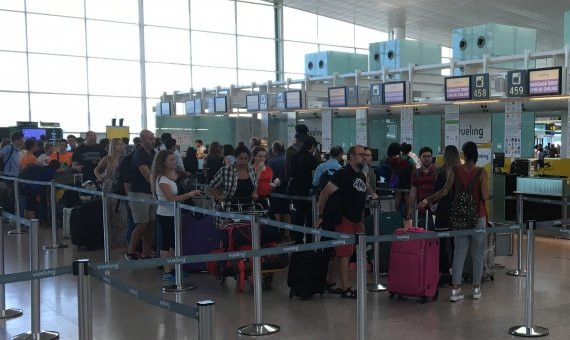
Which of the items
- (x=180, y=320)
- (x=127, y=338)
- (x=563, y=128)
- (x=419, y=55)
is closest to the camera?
(x=127, y=338)

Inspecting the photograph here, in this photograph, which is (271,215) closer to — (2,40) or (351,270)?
(351,270)

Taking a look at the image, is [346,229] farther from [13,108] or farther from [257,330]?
[13,108]

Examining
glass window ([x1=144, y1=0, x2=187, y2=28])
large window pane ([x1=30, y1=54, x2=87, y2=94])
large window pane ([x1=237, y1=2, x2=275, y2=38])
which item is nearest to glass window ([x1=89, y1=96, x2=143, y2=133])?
large window pane ([x1=30, y1=54, x2=87, y2=94])

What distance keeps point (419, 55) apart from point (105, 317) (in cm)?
1315

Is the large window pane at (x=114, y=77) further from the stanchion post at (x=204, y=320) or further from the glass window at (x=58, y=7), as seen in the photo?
the stanchion post at (x=204, y=320)

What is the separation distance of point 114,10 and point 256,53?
5822 millimetres

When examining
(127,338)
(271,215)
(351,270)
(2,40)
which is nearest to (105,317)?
(127,338)

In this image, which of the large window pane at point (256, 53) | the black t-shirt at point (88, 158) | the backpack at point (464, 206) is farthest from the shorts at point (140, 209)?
the large window pane at point (256, 53)

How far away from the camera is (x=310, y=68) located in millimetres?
18328

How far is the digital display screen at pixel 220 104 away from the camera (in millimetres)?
17859

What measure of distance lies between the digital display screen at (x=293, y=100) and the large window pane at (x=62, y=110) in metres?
7.92

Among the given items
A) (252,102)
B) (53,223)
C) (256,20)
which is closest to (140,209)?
(53,223)

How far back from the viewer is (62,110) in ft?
64.8

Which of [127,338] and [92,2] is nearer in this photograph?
[127,338]
